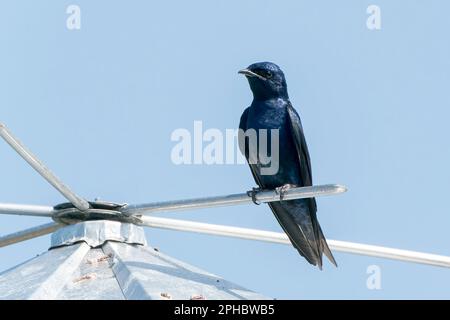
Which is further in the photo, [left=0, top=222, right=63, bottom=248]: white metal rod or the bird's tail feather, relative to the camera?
the bird's tail feather

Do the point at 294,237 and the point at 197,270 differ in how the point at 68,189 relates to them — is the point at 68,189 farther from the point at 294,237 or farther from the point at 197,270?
Result: the point at 294,237

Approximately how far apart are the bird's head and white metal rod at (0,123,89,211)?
2.53 meters

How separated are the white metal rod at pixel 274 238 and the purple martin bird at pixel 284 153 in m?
0.42

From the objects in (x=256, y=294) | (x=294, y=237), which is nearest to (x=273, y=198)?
(x=256, y=294)

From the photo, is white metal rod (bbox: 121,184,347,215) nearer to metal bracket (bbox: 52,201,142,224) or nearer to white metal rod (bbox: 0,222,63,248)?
metal bracket (bbox: 52,201,142,224)

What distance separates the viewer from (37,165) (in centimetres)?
778

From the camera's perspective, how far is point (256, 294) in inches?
309

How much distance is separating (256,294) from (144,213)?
100 centimetres

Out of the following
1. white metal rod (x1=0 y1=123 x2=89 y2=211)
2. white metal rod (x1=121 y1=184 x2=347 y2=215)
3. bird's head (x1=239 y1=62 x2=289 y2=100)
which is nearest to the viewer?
white metal rod (x1=121 y1=184 x2=347 y2=215)

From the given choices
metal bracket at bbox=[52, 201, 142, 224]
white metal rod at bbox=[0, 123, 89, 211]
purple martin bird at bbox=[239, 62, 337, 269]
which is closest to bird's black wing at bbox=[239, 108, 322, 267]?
purple martin bird at bbox=[239, 62, 337, 269]

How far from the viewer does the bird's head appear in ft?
34.1

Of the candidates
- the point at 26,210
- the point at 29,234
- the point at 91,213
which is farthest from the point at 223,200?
the point at 29,234

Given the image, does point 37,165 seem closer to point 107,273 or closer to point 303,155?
point 107,273

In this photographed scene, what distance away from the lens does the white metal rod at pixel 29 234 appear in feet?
28.0
